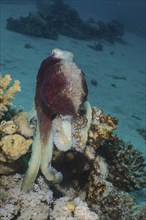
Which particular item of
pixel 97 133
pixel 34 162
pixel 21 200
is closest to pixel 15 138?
pixel 34 162

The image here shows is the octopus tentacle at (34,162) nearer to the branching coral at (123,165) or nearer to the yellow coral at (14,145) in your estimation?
the yellow coral at (14,145)

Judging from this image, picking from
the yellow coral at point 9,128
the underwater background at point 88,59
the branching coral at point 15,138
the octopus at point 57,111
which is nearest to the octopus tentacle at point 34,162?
the octopus at point 57,111

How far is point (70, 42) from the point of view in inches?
779

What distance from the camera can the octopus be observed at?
2.76m

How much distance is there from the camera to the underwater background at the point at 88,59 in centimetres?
1045

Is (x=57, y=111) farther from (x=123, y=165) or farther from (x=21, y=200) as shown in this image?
(x=123, y=165)

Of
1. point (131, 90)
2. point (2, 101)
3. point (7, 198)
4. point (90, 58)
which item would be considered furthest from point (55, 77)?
point (90, 58)

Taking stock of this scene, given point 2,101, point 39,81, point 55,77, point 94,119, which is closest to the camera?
point 55,77

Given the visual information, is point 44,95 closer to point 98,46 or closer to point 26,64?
point 26,64

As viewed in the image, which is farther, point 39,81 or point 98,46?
point 98,46

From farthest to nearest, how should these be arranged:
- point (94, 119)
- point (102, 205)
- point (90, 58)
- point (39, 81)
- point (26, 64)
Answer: point (90, 58)
point (26, 64)
point (94, 119)
point (102, 205)
point (39, 81)

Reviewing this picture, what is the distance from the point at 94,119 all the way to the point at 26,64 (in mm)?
9491

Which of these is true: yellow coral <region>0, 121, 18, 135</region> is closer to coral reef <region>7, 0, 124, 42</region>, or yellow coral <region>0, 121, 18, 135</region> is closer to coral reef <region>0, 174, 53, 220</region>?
coral reef <region>0, 174, 53, 220</region>

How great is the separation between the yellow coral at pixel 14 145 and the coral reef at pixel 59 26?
16.2 m
